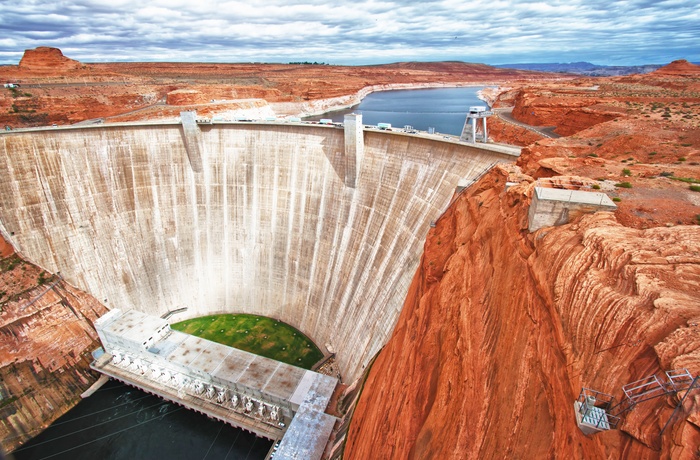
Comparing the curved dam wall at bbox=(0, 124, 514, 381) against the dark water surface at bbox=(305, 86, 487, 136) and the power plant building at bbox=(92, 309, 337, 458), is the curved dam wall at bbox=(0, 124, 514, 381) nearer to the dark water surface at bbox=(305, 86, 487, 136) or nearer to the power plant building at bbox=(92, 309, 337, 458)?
the power plant building at bbox=(92, 309, 337, 458)

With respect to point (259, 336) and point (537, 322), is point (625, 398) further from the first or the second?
point (259, 336)

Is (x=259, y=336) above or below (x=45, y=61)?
below

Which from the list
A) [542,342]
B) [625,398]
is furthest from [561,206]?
[625,398]

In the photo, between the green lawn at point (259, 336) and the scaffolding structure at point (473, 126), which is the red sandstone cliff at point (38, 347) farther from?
the scaffolding structure at point (473, 126)

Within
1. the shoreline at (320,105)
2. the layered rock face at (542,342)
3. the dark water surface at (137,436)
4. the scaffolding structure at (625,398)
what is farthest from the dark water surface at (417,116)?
the scaffolding structure at (625,398)

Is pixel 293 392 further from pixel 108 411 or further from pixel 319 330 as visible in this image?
pixel 108 411

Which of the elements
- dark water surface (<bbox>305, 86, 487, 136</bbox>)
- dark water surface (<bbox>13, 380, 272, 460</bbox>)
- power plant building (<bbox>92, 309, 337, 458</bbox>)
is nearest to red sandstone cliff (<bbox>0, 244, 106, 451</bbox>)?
dark water surface (<bbox>13, 380, 272, 460</bbox>)
